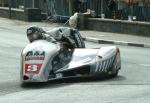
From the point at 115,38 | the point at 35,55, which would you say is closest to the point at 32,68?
the point at 35,55

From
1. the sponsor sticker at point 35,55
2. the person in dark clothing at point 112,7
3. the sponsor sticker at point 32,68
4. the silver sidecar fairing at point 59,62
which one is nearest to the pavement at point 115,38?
the person in dark clothing at point 112,7

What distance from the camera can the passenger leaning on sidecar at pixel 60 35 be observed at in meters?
11.7

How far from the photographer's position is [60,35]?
12.3 m

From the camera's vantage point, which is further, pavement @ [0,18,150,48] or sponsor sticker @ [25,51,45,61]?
pavement @ [0,18,150,48]

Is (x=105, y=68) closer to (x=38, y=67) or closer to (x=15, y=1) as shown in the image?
(x=38, y=67)

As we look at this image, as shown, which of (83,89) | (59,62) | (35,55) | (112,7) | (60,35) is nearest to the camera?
(83,89)

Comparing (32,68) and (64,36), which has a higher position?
(64,36)

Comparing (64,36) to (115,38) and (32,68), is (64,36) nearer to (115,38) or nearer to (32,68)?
(32,68)

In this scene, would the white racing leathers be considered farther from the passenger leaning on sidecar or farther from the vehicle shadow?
the vehicle shadow

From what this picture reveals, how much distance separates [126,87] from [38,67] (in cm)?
174

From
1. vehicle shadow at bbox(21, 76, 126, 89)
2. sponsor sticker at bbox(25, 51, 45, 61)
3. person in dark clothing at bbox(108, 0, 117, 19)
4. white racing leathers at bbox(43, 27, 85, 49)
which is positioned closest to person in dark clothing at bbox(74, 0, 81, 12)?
person in dark clothing at bbox(108, 0, 117, 19)

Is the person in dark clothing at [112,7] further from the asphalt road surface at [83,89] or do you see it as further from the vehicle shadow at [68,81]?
the vehicle shadow at [68,81]

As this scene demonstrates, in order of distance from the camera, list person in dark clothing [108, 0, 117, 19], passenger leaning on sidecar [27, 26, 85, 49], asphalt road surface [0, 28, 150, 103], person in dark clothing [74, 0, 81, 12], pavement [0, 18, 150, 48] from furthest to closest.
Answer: person in dark clothing [74, 0, 81, 12] < person in dark clothing [108, 0, 117, 19] < pavement [0, 18, 150, 48] < passenger leaning on sidecar [27, 26, 85, 49] < asphalt road surface [0, 28, 150, 103]

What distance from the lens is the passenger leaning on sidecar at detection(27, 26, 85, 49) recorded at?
11688 mm
